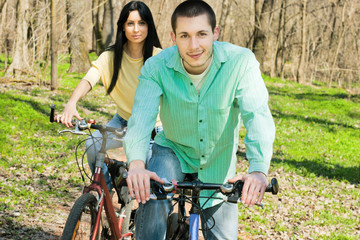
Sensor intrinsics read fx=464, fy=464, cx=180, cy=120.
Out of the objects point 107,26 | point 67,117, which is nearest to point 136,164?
point 67,117

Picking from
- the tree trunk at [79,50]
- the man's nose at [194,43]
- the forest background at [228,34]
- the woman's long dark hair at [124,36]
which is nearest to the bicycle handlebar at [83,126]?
the woman's long dark hair at [124,36]

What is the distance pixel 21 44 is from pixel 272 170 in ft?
36.7

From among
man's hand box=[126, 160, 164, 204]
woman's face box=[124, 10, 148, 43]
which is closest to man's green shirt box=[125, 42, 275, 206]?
man's hand box=[126, 160, 164, 204]

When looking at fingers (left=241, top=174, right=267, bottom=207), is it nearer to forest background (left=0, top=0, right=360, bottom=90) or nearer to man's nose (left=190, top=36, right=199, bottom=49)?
man's nose (left=190, top=36, right=199, bottom=49)

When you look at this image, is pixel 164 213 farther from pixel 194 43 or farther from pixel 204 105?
pixel 194 43

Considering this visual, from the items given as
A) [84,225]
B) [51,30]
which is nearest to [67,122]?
[84,225]

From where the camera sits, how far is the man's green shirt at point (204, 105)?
2.94 meters

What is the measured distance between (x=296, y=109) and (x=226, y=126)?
557 inches

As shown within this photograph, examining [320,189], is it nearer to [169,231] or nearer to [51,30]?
[169,231]

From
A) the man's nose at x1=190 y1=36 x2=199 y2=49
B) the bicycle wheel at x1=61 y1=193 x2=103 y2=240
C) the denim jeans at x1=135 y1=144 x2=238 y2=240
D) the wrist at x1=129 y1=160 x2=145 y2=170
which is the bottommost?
the bicycle wheel at x1=61 y1=193 x2=103 y2=240

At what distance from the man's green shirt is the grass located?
3259mm

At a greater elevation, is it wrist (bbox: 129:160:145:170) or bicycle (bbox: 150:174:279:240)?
wrist (bbox: 129:160:145:170)

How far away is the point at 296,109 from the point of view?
16.7 metres

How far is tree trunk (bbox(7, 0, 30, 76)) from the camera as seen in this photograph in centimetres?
1634
